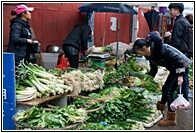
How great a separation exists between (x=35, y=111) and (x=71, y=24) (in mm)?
6250

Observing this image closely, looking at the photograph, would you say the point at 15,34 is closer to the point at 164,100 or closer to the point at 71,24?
the point at 164,100

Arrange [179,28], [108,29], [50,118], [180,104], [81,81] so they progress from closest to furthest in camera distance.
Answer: [50,118], [180,104], [81,81], [179,28], [108,29]

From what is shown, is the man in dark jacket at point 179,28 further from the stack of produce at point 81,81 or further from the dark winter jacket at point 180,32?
the stack of produce at point 81,81

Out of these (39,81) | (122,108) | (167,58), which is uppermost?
(167,58)

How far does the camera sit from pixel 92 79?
5.75 meters

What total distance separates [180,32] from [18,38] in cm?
328

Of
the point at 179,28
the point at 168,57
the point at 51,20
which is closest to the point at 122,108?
the point at 168,57

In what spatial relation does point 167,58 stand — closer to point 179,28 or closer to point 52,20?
point 179,28

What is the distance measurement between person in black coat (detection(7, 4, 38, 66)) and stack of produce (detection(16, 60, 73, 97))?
1.79 ft

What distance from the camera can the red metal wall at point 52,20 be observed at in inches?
323

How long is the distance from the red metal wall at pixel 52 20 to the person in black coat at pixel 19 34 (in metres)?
2.07

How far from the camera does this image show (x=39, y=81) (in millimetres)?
4668

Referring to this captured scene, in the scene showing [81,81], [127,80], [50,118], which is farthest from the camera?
[127,80]

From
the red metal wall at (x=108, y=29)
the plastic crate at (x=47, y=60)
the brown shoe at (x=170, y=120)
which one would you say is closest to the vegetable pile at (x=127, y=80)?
the brown shoe at (x=170, y=120)
